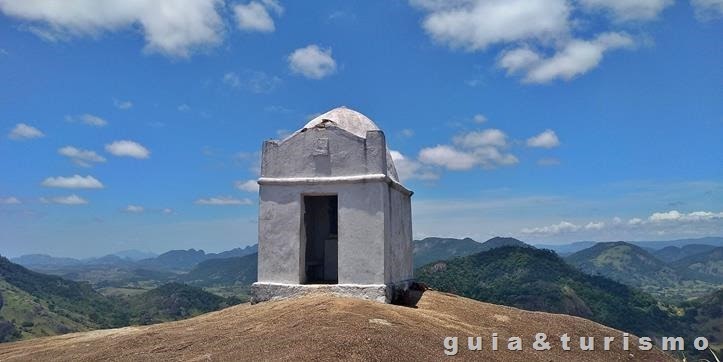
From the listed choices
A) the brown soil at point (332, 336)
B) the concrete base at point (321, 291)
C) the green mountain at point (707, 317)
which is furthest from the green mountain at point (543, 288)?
the brown soil at point (332, 336)

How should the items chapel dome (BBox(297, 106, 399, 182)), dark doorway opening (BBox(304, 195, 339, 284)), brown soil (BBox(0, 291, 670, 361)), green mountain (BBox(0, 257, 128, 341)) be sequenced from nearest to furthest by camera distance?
brown soil (BBox(0, 291, 670, 361))
chapel dome (BBox(297, 106, 399, 182))
dark doorway opening (BBox(304, 195, 339, 284))
green mountain (BBox(0, 257, 128, 341))

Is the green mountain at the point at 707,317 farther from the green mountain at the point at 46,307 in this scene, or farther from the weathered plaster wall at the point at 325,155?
the green mountain at the point at 46,307

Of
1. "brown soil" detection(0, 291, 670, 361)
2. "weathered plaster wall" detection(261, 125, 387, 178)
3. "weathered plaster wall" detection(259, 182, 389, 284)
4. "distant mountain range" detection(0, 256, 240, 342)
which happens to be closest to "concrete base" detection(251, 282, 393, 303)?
"weathered plaster wall" detection(259, 182, 389, 284)

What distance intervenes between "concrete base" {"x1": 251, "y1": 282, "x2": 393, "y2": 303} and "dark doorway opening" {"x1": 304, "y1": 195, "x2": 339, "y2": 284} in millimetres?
3135

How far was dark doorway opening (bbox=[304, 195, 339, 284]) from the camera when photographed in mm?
16562

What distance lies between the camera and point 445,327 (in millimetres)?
10484

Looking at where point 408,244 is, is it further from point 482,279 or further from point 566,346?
point 482,279

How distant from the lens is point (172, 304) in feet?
358

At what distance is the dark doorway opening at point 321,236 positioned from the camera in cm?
1656

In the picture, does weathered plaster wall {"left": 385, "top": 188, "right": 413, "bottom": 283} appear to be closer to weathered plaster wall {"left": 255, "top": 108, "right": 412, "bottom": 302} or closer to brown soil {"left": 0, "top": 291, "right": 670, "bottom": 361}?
weathered plaster wall {"left": 255, "top": 108, "right": 412, "bottom": 302}

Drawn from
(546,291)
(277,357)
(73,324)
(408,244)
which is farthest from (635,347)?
(73,324)

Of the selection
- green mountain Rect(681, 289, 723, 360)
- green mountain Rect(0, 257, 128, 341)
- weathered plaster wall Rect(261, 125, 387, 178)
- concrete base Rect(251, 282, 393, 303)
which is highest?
weathered plaster wall Rect(261, 125, 387, 178)

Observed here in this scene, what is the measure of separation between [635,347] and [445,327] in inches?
183

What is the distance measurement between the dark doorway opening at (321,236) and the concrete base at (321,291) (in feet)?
10.3
